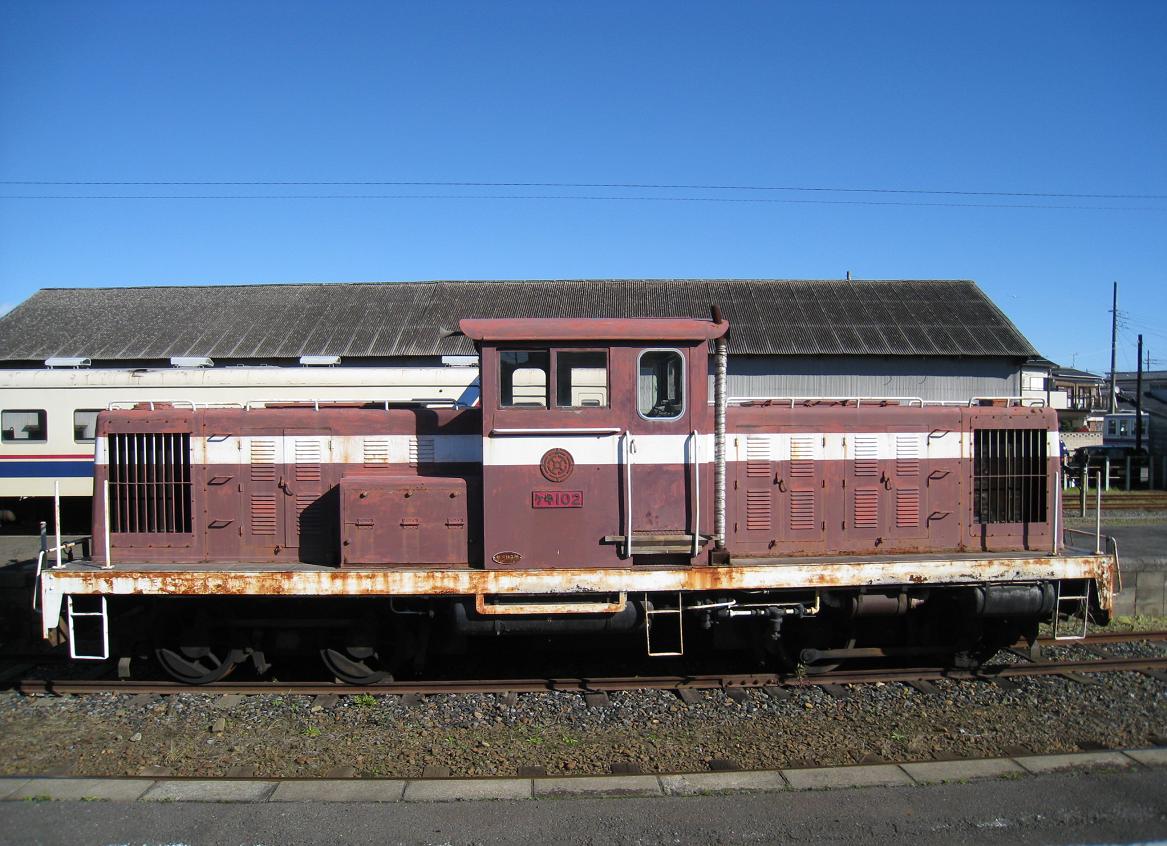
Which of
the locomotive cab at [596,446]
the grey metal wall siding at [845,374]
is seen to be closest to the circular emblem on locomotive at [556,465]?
the locomotive cab at [596,446]

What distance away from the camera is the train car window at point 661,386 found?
6789 millimetres

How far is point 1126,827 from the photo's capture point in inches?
181

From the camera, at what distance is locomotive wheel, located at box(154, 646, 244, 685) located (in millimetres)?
7336

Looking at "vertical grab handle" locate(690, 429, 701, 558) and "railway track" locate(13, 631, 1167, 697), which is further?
"railway track" locate(13, 631, 1167, 697)

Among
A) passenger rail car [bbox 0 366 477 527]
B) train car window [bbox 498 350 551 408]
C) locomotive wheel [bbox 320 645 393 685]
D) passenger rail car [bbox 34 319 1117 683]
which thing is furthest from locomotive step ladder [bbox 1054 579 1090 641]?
passenger rail car [bbox 0 366 477 527]

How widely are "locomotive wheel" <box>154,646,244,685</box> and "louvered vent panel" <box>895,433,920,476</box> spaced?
6.64 m

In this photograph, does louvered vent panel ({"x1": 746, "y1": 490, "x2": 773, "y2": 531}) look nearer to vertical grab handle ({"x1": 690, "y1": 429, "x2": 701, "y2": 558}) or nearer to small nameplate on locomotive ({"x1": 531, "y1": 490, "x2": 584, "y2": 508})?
vertical grab handle ({"x1": 690, "y1": 429, "x2": 701, "y2": 558})

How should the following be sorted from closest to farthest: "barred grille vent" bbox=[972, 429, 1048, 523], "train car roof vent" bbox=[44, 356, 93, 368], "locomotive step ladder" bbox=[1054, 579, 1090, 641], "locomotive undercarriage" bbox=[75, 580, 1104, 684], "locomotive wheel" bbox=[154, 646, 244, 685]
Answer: "locomotive undercarriage" bbox=[75, 580, 1104, 684]
"locomotive step ladder" bbox=[1054, 579, 1090, 641]
"locomotive wheel" bbox=[154, 646, 244, 685]
"barred grille vent" bbox=[972, 429, 1048, 523]
"train car roof vent" bbox=[44, 356, 93, 368]

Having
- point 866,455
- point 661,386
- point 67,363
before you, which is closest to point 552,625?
point 661,386

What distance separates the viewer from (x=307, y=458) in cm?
745

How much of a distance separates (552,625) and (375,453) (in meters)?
2.38

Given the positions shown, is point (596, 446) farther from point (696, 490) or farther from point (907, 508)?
point (907, 508)

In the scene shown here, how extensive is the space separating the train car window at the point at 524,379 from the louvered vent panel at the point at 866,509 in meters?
3.28

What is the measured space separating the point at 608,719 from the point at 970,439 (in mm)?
4482
